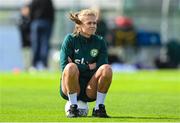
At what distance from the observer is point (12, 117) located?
10820mm

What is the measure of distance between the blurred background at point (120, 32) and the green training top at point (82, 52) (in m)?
17.5

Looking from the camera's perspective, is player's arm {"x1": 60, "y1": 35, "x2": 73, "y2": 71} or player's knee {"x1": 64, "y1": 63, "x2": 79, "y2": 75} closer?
player's knee {"x1": 64, "y1": 63, "x2": 79, "y2": 75}

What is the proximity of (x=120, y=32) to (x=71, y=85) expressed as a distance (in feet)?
67.6

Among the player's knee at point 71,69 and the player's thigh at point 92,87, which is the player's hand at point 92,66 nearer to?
the player's thigh at point 92,87

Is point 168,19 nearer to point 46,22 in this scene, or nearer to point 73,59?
point 46,22

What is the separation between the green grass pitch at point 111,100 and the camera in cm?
1091

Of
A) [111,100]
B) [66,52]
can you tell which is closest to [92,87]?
[66,52]

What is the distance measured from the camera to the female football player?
10734 millimetres

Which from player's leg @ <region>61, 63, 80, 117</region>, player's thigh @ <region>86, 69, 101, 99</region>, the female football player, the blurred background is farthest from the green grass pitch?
the blurred background

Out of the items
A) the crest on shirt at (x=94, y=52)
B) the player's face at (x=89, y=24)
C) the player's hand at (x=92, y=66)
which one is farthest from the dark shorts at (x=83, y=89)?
the player's face at (x=89, y=24)

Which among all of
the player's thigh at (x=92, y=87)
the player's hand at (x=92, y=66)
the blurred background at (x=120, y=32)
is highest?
the player's hand at (x=92, y=66)

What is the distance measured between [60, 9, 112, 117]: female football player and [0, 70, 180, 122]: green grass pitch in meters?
0.29

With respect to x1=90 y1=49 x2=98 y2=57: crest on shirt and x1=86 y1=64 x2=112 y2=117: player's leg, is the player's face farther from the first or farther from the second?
x1=86 y1=64 x2=112 y2=117: player's leg

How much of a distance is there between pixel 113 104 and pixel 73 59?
2.70 m
